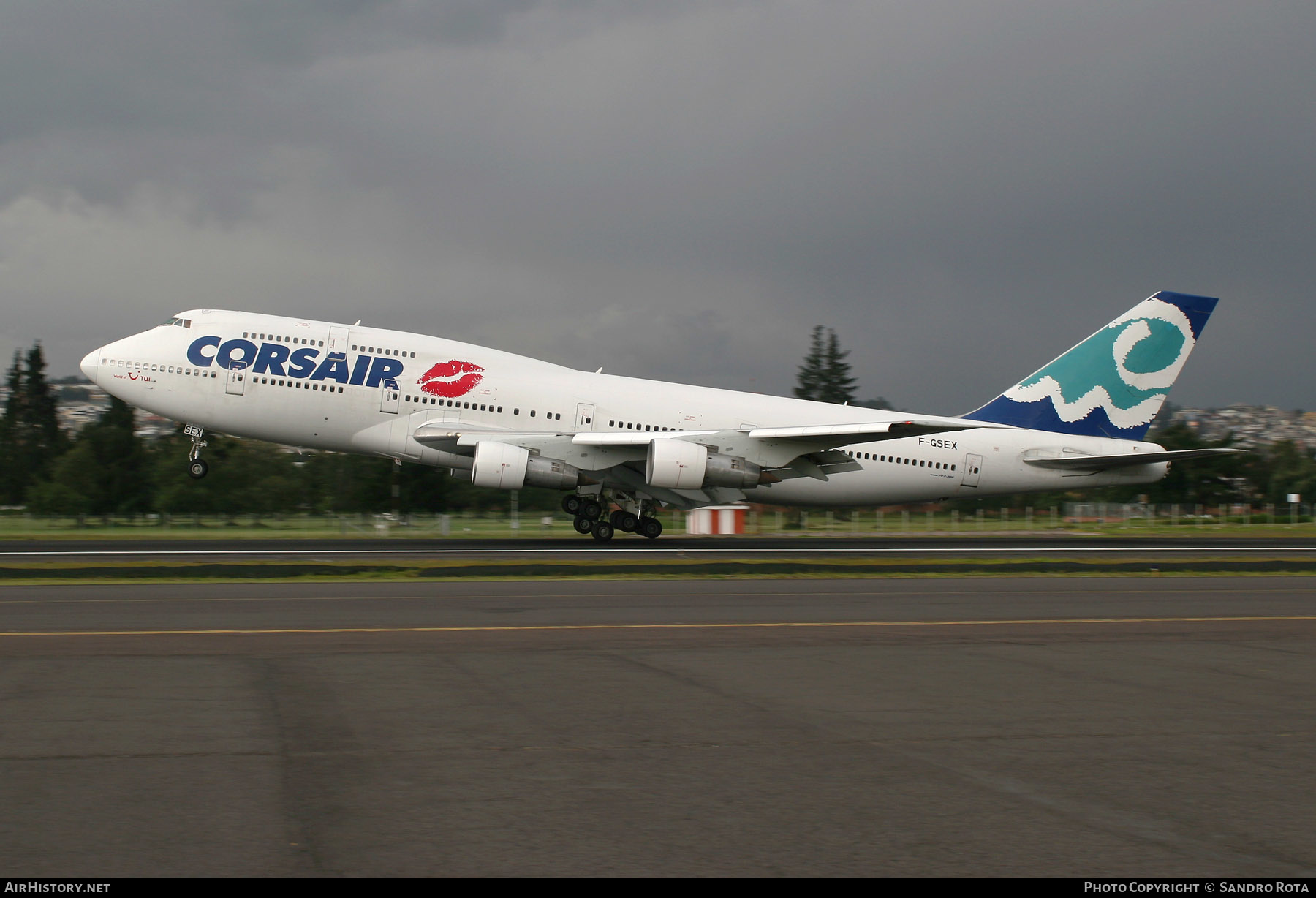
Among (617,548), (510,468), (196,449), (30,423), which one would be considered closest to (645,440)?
(617,548)

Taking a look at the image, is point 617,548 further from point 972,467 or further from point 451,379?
point 972,467

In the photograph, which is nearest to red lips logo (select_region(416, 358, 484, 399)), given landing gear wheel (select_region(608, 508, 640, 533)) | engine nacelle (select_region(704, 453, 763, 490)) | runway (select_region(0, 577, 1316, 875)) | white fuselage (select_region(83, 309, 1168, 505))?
white fuselage (select_region(83, 309, 1168, 505))

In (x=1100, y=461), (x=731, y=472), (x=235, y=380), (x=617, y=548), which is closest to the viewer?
(x=617, y=548)

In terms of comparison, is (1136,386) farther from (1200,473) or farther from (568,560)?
(1200,473)

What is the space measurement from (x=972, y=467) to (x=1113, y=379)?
19.8 feet

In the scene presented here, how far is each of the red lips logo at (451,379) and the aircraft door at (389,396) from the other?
65 centimetres

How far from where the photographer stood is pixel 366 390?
1197 inches

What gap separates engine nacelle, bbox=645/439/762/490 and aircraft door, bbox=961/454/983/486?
8.56 m

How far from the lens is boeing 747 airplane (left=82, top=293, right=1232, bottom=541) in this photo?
30.4 meters

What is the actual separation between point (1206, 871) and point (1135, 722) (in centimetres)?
344

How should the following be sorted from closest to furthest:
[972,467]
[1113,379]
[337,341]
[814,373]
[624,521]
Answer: [337,341] < [624,521] < [972,467] < [1113,379] < [814,373]

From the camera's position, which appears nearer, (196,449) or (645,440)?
(645,440)

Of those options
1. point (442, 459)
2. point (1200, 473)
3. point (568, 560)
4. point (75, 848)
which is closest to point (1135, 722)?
point (75, 848)

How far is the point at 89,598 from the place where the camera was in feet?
53.7
